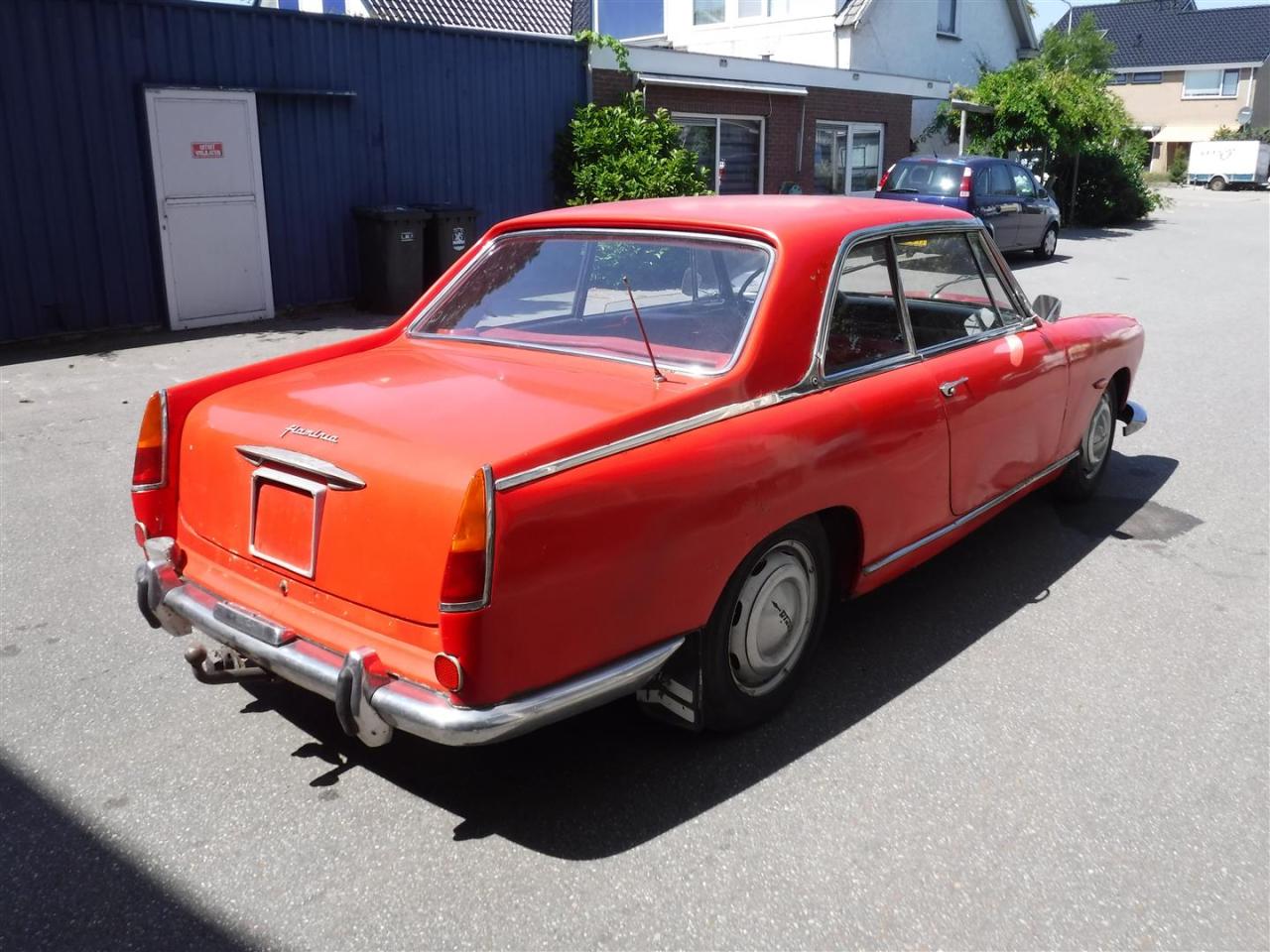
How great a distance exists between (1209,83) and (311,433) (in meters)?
64.7

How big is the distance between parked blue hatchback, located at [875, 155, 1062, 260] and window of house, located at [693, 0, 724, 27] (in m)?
10.5

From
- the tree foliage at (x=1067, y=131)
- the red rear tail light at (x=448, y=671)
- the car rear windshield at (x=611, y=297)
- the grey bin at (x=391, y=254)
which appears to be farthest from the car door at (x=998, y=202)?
the red rear tail light at (x=448, y=671)

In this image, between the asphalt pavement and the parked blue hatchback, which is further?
the parked blue hatchback

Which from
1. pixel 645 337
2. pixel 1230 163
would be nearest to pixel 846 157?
pixel 645 337

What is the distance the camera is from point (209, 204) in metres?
11.2

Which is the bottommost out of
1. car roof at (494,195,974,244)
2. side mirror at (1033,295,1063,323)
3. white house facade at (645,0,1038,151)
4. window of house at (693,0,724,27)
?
side mirror at (1033,295,1063,323)

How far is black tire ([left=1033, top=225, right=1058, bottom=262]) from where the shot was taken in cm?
1895

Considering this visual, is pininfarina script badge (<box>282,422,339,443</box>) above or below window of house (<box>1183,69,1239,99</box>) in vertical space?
below

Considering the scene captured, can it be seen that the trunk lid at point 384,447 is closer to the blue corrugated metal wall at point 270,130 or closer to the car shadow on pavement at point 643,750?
the car shadow on pavement at point 643,750

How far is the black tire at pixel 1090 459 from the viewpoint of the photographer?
5551mm

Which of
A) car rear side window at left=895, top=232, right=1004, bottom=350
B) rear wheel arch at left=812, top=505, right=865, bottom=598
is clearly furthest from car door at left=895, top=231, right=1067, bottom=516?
rear wheel arch at left=812, top=505, right=865, bottom=598

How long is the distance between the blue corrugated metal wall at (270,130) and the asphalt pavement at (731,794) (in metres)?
6.09

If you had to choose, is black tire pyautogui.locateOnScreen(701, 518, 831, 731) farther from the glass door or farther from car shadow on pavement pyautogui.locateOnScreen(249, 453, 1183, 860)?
the glass door

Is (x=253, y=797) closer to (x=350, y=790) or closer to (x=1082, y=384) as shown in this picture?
(x=350, y=790)
